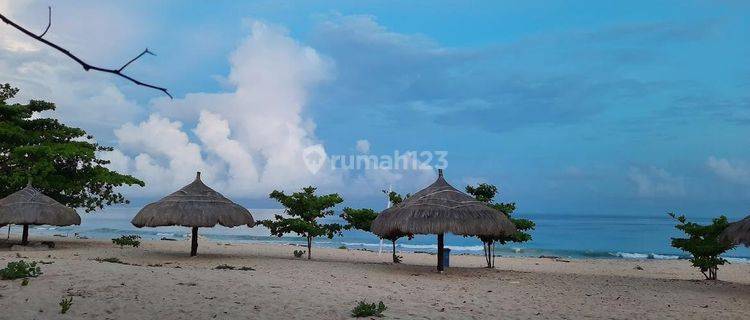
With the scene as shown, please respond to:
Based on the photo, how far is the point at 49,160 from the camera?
17.9 metres

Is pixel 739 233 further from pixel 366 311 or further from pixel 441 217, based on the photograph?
pixel 366 311

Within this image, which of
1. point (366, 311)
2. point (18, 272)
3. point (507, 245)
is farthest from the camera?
point (507, 245)

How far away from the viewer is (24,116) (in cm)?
1906

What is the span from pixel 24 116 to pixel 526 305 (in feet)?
59.4

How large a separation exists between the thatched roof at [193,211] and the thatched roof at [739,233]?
1247 centimetres

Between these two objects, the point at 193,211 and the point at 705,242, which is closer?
the point at 705,242

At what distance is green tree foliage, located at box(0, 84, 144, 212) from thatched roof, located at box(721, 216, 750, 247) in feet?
59.3

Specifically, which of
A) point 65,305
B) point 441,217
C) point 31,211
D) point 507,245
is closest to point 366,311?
point 65,305

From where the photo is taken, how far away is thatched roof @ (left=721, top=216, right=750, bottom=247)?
1204 cm

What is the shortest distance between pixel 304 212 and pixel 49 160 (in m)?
8.77

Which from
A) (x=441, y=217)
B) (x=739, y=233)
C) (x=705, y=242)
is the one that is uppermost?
(x=441, y=217)

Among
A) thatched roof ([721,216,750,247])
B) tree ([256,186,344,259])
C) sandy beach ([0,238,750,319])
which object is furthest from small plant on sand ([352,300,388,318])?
thatched roof ([721,216,750,247])

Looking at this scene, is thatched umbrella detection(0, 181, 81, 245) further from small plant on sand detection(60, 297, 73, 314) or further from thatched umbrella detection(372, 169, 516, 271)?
small plant on sand detection(60, 297, 73, 314)

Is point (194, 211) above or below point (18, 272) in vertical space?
above
